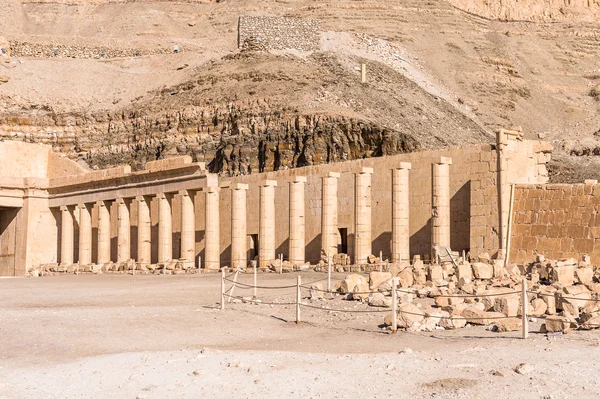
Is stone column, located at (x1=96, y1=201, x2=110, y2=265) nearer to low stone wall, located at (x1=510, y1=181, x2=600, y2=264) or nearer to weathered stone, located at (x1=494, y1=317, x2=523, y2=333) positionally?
low stone wall, located at (x1=510, y1=181, x2=600, y2=264)

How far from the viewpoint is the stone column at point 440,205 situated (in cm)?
3005

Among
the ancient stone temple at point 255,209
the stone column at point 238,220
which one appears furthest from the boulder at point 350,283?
the stone column at point 238,220

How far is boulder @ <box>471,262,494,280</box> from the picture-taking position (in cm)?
2186

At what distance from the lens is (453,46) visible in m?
91.1

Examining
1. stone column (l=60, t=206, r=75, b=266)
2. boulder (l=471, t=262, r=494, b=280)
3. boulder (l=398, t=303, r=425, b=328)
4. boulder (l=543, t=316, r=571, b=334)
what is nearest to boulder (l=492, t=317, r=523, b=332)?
boulder (l=543, t=316, r=571, b=334)

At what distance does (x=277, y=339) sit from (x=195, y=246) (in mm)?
25938

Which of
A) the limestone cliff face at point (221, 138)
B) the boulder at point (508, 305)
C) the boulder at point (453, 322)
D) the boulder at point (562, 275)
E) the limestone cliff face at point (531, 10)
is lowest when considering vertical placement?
the boulder at point (453, 322)

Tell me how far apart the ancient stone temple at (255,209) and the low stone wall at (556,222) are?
0.63 metres

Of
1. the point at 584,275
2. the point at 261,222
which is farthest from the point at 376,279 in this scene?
the point at 261,222

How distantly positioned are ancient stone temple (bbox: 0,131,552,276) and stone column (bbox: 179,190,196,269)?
49 millimetres

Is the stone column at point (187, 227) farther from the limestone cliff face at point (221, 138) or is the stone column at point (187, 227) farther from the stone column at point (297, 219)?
the limestone cliff face at point (221, 138)

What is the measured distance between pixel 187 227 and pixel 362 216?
9.69 metres

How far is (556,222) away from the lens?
88.9 feet

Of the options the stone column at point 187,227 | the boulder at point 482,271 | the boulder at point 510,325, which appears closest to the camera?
the boulder at point 510,325
